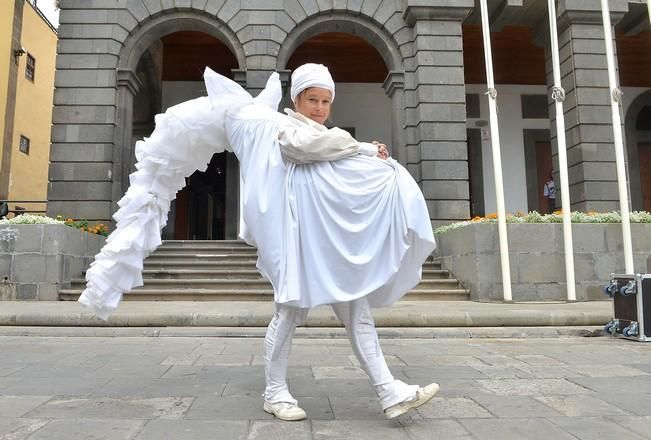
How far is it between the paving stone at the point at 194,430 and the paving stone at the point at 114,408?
0.46ft

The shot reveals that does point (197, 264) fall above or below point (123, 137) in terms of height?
below

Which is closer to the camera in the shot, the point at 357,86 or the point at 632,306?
the point at 632,306

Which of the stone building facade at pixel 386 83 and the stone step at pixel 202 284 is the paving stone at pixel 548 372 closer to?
the stone step at pixel 202 284

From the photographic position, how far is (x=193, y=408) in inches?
112

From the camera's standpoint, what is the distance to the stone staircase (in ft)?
28.7

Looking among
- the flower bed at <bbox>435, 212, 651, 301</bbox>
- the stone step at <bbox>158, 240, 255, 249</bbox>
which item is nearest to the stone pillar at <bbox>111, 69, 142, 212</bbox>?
the stone step at <bbox>158, 240, 255, 249</bbox>

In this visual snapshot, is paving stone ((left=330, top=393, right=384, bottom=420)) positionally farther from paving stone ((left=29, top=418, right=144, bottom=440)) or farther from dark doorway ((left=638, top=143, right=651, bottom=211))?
dark doorway ((left=638, top=143, right=651, bottom=211))

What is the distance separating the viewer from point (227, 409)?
2828mm

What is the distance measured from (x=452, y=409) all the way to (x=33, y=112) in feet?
76.9

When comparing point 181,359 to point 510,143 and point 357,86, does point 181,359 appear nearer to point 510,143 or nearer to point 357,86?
point 357,86

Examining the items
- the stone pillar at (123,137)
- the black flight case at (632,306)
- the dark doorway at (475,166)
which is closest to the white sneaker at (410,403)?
the black flight case at (632,306)

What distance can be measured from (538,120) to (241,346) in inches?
580

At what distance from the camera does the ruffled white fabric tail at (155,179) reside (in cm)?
303

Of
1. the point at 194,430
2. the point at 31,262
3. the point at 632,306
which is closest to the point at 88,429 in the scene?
the point at 194,430
